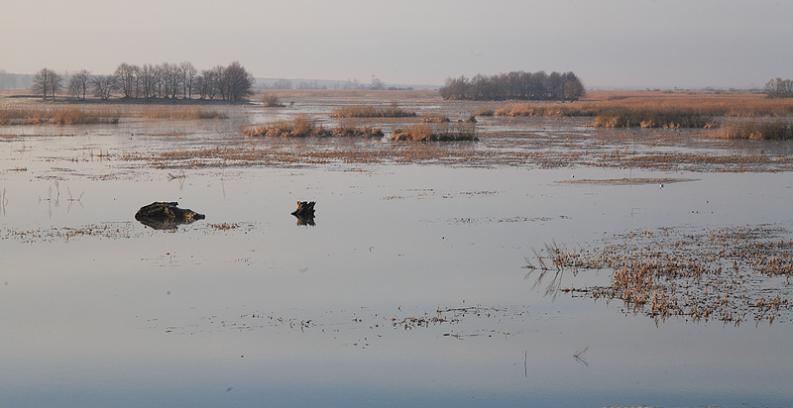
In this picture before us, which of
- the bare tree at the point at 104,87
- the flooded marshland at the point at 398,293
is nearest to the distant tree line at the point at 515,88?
the bare tree at the point at 104,87

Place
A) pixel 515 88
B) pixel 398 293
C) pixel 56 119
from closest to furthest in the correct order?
pixel 398 293, pixel 56 119, pixel 515 88

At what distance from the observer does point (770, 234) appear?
48.6 feet

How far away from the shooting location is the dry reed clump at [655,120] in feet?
156

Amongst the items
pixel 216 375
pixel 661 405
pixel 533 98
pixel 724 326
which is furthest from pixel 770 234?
pixel 533 98

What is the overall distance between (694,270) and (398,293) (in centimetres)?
384

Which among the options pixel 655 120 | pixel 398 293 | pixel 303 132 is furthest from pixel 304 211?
pixel 655 120

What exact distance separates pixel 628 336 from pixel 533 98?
116996 mm

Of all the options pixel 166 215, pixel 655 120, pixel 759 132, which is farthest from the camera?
pixel 655 120

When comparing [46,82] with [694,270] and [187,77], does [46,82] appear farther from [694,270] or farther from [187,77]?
[694,270]

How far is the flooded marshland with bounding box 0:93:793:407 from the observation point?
8.20m

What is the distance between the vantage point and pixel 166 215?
17.2 m

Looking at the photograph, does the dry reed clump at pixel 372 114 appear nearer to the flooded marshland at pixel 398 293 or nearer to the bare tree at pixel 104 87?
the flooded marshland at pixel 398 293

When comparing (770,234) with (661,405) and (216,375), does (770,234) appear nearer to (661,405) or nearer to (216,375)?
(661,405)

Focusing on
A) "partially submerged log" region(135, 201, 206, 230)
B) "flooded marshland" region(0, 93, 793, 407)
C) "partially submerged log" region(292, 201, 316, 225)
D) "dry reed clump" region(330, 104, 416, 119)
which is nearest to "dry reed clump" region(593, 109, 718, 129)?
"dry reed clump" region(330, 104, 416, 119)
